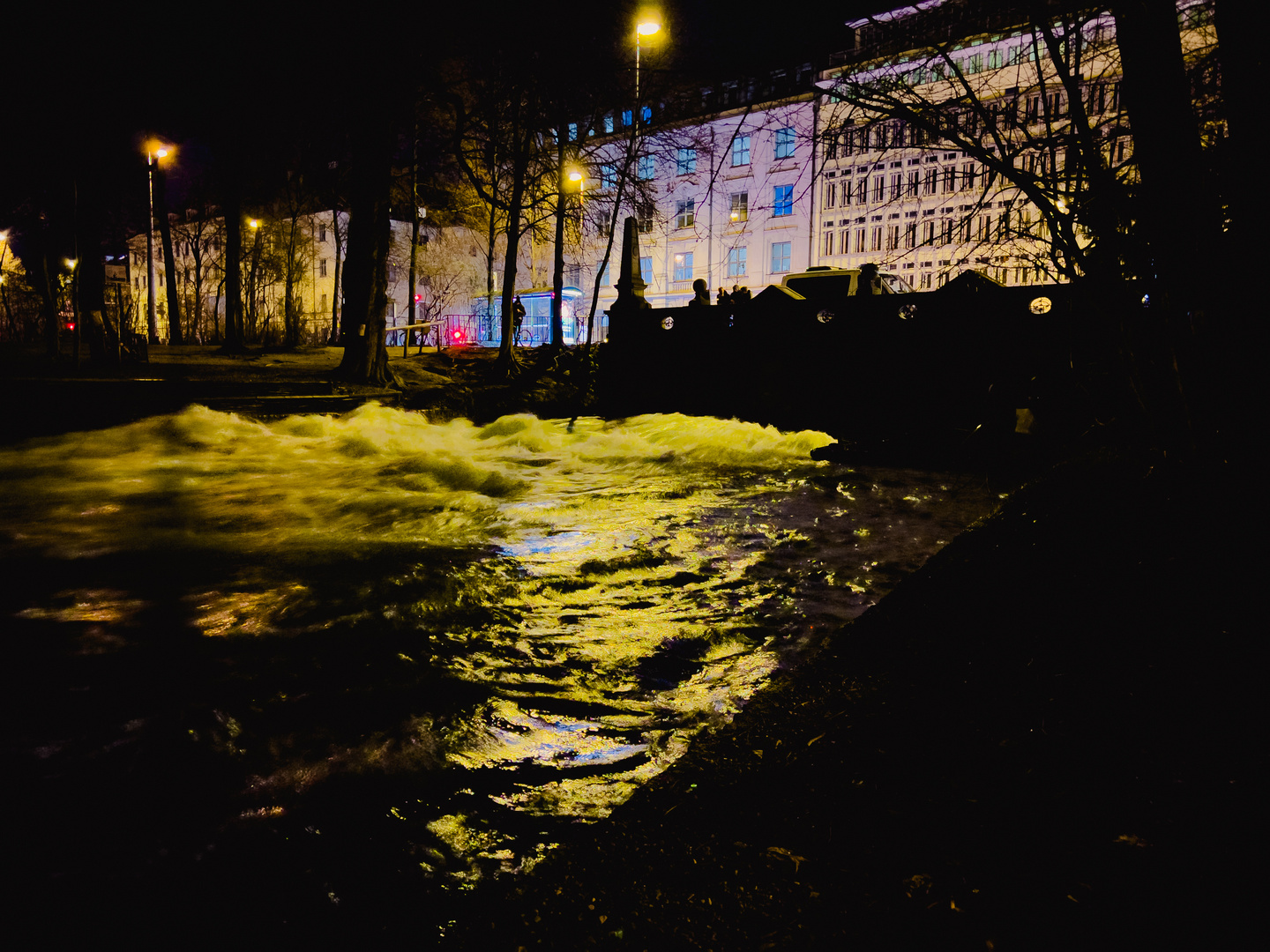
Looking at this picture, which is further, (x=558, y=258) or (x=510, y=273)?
(x=558, y=258)

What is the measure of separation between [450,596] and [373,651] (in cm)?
116

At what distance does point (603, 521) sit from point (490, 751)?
5536 mm

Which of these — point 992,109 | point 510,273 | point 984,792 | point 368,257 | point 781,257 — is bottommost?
point 984,792

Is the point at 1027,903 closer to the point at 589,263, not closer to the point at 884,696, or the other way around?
the point at 884,696

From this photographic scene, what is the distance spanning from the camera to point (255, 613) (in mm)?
5293

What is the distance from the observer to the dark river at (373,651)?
2.79 metres

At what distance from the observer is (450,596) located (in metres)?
5.77

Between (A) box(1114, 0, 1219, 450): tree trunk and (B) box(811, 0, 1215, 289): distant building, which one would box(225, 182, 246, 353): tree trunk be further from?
(A) box(1114, 0, 1219, 450): tree trunk

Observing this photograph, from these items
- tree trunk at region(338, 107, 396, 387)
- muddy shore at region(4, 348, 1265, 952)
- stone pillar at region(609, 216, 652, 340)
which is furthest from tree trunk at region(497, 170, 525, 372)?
muddy shore at region(4, 348, 1265, 952)

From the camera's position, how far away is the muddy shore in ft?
4.81

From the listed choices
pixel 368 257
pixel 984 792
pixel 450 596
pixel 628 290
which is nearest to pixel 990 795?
pixel 984 792

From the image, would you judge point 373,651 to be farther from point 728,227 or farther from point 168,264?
point 728,227

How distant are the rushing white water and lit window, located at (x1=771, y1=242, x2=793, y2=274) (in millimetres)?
33690

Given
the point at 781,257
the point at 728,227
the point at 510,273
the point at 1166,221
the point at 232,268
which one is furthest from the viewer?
the point at 728,227
